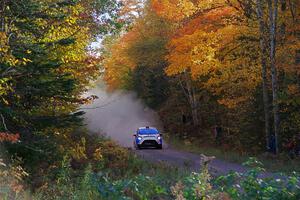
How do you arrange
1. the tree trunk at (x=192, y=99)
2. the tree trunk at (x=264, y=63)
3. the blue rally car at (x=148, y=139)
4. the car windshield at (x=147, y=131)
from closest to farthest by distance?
the tree trunk at (x=264, y=63) < the blue rally car at (x=148, y=139) < the car windshield at (x=147, y=131) < the tree trunk at (x=192, y=99)

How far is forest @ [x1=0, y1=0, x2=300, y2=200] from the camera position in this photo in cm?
958

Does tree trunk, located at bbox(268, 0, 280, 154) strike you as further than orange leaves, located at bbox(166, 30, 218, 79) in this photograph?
No

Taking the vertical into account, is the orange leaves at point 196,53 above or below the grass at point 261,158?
above

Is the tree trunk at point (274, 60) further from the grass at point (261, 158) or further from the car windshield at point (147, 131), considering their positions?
the car windshield at point (147, 131)

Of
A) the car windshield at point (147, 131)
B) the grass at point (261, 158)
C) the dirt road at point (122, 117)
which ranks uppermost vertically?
the dirt road at point (122, 117)

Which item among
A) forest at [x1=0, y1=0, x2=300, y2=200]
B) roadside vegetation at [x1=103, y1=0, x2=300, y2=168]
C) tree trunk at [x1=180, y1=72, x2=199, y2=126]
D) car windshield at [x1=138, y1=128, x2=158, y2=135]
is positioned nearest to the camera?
forest at [x1=0, y1=0, x2=300, y2=200]

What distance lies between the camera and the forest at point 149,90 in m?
9.58

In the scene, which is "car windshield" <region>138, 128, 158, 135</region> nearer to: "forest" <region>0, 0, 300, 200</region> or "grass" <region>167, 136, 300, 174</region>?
"grass" <region>167, 136, 300, 174</region>

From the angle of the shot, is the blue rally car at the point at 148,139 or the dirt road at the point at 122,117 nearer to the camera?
the blue rally car at the point at 148,139

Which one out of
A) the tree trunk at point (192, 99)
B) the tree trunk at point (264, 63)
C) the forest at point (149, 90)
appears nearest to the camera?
the forest at point (149, 90)

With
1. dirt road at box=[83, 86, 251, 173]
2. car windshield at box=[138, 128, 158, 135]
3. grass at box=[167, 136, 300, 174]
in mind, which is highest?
dirt road at box=[83, 86, 251, 173]

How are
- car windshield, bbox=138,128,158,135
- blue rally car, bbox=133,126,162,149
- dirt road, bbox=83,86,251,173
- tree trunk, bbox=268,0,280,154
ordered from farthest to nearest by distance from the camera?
dirt road, bbox=83,86,251,173 → car windshield, bbox=138,128,158,135 → blue rally car, bbox=133,126,162,149 → tree trunk, bbox=268,0,280,154

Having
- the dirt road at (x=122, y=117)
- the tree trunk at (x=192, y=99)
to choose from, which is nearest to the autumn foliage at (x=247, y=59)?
the tree trunk at (x=192, y=99)

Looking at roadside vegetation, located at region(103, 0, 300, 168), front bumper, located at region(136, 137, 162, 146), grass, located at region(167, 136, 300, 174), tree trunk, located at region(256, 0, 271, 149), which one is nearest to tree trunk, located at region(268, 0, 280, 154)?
roadside vegetation, located at region(103, 0, 300, 168)
